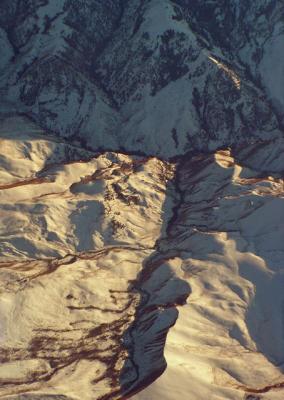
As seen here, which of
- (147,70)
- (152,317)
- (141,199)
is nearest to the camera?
(152,317)

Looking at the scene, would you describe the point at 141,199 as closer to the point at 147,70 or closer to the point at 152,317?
the point at 152,317

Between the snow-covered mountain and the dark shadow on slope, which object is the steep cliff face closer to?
the snow-covered mountain

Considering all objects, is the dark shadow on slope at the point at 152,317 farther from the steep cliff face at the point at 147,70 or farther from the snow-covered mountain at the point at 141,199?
the steep cliff face at the point at 147,70

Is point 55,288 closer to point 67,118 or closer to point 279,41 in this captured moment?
point 67,118

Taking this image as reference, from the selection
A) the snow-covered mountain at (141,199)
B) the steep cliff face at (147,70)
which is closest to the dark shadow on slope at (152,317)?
the snow-covered mountain at (141,199)

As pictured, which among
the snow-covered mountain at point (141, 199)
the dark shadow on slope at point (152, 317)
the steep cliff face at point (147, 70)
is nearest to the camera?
the dark shadow on slope at point (152, 317)

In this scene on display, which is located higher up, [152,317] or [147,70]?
[147,70]

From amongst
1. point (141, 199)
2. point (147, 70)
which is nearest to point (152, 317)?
point (141, 199)
